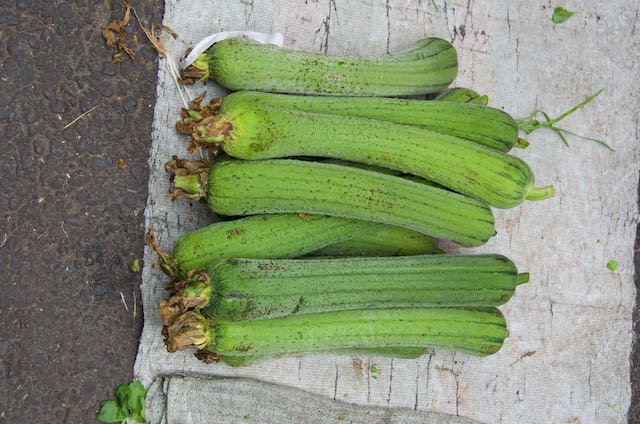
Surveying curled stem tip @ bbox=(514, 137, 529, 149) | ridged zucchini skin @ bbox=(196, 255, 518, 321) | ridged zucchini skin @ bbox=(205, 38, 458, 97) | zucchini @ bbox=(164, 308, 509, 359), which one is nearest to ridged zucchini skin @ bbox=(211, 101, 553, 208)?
ridged zucchini skin @ bbox=(205, 38, 458, 97)

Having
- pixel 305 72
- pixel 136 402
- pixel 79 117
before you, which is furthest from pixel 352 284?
pixel 79 117

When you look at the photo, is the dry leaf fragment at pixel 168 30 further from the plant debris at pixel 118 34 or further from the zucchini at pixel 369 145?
the zucchini at pixel 369 145

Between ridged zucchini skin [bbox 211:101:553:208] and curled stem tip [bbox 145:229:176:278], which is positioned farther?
curled stem tip [bbox 145:229:176:278]

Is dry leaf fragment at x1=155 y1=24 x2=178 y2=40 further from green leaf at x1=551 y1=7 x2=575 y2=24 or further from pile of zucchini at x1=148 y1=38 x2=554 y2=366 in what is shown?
green leaf at x1=551 y1=7 x2=575 y2=24

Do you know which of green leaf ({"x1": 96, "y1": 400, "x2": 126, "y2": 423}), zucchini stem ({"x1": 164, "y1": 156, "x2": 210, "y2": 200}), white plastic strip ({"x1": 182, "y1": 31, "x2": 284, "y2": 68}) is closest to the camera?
zucchini stem ({"x1": 164, "y1": 156, "x2": 210, "y2": 200})

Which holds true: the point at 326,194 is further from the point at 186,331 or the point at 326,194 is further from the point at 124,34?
the point at 124,34
